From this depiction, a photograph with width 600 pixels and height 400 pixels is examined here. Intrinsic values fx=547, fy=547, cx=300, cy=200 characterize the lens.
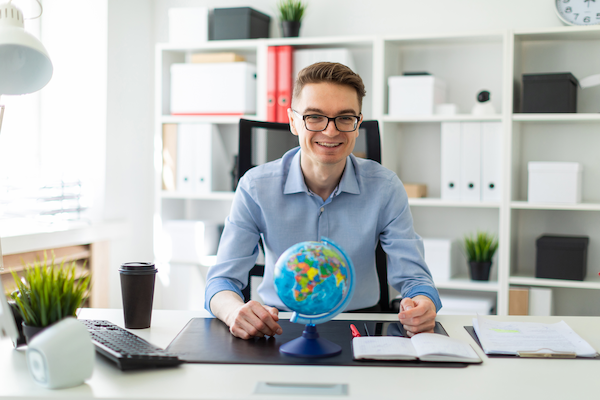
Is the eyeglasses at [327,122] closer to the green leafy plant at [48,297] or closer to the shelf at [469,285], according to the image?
the green leafy plant at [48,297]

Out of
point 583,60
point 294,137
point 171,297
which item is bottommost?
point 171,297

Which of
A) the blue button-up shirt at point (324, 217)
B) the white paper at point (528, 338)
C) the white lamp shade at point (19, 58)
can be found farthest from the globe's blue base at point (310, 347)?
the white lamp shade at point (19, 58)

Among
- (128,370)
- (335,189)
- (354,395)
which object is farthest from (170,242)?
(354,395)

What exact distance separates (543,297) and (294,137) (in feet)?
4.92

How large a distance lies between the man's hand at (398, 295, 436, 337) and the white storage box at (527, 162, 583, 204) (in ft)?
5.17

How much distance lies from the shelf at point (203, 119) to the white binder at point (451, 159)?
100cm

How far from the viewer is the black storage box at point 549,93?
2488 mm

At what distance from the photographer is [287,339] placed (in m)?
1.15

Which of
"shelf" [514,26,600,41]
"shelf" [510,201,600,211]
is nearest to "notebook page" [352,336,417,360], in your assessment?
"shelf" [510,201,600,211]

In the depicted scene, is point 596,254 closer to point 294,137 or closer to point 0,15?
point 294,137

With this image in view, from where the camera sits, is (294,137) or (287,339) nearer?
(287,339)

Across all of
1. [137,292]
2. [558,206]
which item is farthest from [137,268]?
[558,206]

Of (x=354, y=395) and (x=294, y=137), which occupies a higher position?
(x=294, y=137)

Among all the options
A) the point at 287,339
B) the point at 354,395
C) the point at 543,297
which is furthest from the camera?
the point at 543,297
